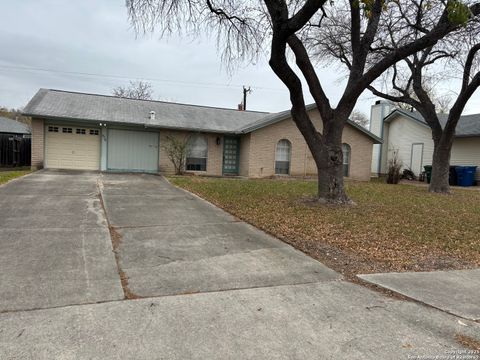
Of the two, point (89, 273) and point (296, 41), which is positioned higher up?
point (296, 41)

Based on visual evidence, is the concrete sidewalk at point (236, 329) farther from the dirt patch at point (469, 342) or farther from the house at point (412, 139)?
the house at point (412, 139)

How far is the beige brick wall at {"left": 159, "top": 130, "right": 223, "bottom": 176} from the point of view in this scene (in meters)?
19.1

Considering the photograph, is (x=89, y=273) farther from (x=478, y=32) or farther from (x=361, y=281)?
(x=478, y=32)

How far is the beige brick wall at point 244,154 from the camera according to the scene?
19531 millimetres

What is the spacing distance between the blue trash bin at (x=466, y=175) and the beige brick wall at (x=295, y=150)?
4690mm

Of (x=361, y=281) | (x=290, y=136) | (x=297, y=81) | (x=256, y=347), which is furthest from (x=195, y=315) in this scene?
(x=290, y=136)

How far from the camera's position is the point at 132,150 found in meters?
18.8

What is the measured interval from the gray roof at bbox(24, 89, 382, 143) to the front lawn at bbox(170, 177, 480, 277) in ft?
27.8

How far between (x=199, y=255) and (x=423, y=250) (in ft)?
11.5

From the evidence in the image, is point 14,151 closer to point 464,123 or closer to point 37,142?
point 37,142

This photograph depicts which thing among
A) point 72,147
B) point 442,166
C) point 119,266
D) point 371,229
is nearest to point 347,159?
point 442,166

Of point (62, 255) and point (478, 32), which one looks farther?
point (478, 32)

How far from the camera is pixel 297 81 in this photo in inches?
377

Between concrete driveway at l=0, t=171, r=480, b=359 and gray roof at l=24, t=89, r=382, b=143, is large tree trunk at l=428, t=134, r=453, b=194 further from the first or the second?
concrete driveway at l=0, t=171, r=480, b=359
